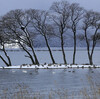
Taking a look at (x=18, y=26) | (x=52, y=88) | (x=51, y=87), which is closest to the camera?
(x=52, y=88)

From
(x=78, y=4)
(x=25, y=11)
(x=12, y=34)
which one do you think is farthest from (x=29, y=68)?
(x=78, y=4)

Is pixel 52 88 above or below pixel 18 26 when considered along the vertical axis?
below

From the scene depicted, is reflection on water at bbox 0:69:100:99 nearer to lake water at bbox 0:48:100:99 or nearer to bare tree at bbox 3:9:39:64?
lake water at bbox 0:48:100:99

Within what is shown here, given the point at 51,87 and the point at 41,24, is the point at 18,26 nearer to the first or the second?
the point at 41,24

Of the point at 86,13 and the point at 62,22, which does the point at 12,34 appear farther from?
the point at 86,13

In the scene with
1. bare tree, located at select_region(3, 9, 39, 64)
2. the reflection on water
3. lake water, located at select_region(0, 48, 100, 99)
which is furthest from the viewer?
bare tree, located at select_region(3, 9, 39, 64)

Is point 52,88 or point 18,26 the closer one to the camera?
point 52,88

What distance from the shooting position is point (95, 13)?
43.7m

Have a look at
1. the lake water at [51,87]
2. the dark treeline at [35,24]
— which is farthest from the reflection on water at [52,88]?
the dark treeline at [35,24]

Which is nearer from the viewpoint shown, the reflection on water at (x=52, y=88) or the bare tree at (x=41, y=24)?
the reflection on water at (x=52, y=88)

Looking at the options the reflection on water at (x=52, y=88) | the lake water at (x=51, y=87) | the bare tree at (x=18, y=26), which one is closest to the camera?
the lake water at (x=51, y=87)

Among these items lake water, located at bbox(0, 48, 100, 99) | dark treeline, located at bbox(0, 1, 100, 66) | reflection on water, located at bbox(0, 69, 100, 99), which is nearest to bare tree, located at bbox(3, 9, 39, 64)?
dark treeline, located at bbox(0, 1, 100, 66)

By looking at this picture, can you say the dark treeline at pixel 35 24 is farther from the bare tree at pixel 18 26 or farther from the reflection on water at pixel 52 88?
the reflection on water at pixel 52 88

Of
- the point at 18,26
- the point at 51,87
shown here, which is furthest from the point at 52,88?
the point at 18,26
